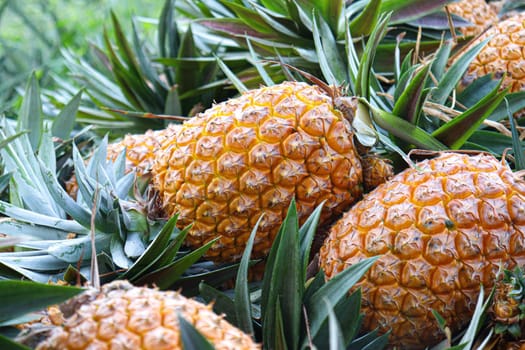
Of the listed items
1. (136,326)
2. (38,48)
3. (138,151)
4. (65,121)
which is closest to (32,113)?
(65,121)

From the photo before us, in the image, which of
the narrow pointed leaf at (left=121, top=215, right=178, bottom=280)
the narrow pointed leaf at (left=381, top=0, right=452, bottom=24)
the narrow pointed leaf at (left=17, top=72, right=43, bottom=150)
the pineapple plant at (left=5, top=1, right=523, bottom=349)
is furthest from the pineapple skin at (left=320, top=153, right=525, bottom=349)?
the narrow pointed leaf at (left=17, top=72, right=43, bottom=150)

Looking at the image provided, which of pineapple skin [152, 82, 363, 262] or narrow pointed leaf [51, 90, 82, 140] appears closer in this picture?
pineapple skin [152, 82, 363, 262]

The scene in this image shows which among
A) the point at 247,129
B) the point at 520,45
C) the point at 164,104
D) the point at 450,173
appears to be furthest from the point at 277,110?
the point at 164,104

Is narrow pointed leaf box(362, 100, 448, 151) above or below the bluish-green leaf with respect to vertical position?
above

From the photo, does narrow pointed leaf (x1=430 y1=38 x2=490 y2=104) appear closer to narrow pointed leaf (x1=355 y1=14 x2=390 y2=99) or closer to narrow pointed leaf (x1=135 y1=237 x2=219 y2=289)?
narrow pointed leaf (x1=355 y1=14 x2=390 y2=99)

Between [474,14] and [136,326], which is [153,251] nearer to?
[136,326]

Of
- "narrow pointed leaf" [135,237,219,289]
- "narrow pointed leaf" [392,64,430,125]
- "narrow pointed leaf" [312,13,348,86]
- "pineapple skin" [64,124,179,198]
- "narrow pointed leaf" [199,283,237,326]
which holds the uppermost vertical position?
"narrow pointed leaf" [312,13,348,86]

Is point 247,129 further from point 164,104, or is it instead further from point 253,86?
point 164,104

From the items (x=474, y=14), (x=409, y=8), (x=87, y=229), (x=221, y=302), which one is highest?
(x=409, y=8)

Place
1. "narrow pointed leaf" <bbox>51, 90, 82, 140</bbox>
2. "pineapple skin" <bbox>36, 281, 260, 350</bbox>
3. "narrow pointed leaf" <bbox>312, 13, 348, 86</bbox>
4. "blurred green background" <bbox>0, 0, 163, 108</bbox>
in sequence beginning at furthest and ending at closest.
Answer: "blurred green background" <bbox>0, 0, 163, 108</bbox>
"narrow pointed leaf" <bbox>51, 90, 82, 140</bbox>
"narrow pointed leaf" <bbox>312, 13, 348, 86</bbox>
"pineapple skin" <bbox>36, 281, 260, 350</bbox>
